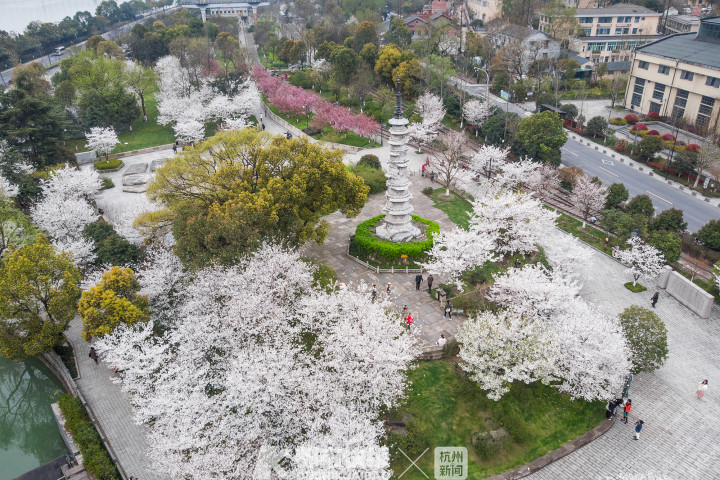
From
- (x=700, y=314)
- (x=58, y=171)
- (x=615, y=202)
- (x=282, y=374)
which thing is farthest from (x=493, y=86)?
(x=282, y=374)

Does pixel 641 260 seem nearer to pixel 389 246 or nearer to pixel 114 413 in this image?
pixel 389 246

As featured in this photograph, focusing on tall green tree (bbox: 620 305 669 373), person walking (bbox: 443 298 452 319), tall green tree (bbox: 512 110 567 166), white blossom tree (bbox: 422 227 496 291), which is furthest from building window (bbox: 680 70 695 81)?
person walking (bbox: 443 298 452 319)

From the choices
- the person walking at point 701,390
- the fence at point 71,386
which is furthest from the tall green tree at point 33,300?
the person walking at point 701,390

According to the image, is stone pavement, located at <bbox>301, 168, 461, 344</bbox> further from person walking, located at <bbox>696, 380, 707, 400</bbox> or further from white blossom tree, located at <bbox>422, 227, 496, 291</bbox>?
person walking, located at <bbox>696, 380, 707, 400</bbox>

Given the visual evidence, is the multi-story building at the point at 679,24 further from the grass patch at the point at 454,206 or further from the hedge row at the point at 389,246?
the hedge row at the point at 389,246

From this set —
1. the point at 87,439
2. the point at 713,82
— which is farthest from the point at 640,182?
the point at 87,439

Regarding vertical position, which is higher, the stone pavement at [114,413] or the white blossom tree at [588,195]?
the white blossom tree at [588,195]
